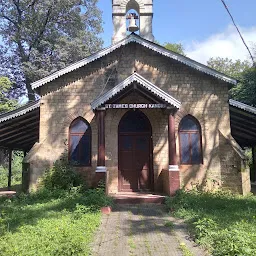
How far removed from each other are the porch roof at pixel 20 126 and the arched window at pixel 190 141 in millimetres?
6885

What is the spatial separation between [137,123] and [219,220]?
6.86m

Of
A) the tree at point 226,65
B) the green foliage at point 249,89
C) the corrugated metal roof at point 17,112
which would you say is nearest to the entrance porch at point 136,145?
the corrugated metal roof at point 17,112

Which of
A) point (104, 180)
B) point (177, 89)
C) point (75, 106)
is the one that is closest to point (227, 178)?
point (177, 89)

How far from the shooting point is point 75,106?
13.4m

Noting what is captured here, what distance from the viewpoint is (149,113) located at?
13430 millimetres

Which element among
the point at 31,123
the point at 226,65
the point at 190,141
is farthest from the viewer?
the point at 226,65

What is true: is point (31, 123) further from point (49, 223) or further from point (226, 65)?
point (226, 65)

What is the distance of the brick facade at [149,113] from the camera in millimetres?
12898

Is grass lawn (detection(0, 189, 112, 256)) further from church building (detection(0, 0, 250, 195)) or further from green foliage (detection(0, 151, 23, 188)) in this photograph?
green foliage (detection(0, 151, 23, 188))

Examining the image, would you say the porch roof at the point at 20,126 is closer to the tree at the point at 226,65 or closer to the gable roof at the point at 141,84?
the gable roof at the point at 141,84

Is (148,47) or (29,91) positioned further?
(29,91)

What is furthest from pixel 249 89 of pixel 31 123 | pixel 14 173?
pixel 14 173

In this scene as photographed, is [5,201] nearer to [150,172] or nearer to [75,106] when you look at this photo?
[75,106]

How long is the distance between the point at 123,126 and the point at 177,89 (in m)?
3.10
